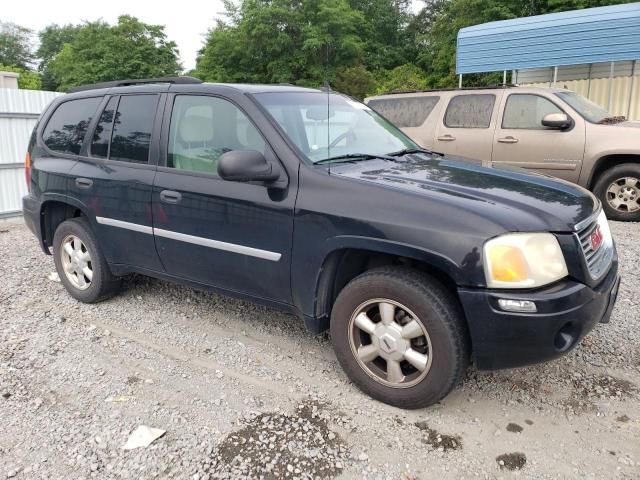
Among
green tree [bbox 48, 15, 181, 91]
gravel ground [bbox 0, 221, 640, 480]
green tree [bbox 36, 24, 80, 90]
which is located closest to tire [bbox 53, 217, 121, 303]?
gravel ground [bbox 0, 221, 640, 480]

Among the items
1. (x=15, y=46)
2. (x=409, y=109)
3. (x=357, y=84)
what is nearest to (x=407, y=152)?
(x=409, y=109)

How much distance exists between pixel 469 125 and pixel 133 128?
5.25 meters

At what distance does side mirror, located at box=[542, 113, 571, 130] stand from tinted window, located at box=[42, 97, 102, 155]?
544cm

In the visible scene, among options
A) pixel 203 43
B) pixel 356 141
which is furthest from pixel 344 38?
pixel 356 141

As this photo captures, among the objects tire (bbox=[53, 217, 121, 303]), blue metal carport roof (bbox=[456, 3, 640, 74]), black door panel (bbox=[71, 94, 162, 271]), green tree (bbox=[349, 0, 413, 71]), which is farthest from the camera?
green tree (bbox=[349, 0, 413, 71])

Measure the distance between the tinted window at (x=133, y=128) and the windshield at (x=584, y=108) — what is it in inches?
224

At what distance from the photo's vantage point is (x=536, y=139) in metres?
7.27

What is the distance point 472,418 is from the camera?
2.92 meters

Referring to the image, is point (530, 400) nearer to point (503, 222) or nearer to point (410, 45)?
point (503, 222)

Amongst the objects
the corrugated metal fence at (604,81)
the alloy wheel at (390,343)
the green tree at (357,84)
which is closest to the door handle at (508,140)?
the alloy wheel at (390,343)

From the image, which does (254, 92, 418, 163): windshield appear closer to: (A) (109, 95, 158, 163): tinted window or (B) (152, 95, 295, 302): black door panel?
(B) (152, 95, 295, 302): black door panel

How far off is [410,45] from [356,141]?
128 ft

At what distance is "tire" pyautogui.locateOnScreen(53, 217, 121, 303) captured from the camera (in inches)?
173

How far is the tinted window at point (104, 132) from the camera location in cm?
420
